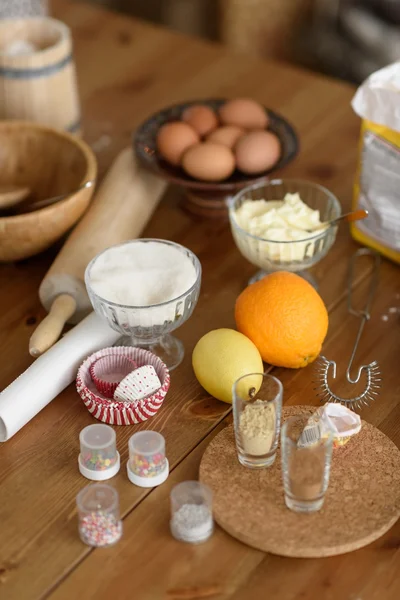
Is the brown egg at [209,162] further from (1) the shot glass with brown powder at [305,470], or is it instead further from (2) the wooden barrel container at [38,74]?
(1) the shot glass with brown powder at [305,470]

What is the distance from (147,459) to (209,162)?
1.78 ft

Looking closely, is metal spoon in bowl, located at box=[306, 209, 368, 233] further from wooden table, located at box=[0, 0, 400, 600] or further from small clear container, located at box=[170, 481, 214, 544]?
small clear container, located at box=[170, 481, 214, 544]

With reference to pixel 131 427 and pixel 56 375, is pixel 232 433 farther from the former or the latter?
pixel 56 375

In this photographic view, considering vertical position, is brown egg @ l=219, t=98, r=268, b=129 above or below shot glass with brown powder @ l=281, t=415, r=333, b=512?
above

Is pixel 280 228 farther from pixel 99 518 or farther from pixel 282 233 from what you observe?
pixel 99 518

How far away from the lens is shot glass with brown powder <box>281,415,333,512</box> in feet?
2.83

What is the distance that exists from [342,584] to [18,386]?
44 centimetres

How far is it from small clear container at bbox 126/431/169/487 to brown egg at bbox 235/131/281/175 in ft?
1.75

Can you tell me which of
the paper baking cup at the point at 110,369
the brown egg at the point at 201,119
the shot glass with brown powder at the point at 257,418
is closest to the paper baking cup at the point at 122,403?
the paper baking cup at the point at 110,369

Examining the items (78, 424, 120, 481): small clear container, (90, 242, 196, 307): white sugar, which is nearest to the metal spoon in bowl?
(90, 242, 196, 307): white sugar

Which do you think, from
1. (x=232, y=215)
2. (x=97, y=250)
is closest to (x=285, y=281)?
(x=232, y=215)

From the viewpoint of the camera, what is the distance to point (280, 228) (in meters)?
1.16

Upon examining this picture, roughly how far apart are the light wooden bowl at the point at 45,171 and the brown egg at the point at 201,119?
19 cm

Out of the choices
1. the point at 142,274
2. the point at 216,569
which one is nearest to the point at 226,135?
the point at 142,274
